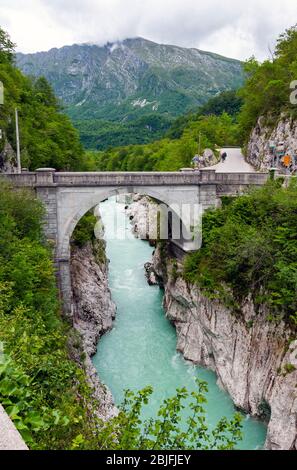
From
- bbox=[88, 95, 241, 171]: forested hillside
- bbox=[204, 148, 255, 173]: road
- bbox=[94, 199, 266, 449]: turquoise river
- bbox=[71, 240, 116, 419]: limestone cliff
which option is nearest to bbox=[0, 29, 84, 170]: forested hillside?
bbox=[88, 95, 241, 171]: forested hillside

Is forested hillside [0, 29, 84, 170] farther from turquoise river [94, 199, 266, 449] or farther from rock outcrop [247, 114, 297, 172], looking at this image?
rock outcrop [247, 114, 297, 172]

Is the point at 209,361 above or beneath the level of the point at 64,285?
beneath

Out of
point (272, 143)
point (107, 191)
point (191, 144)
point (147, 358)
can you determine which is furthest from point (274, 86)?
point (147, 358)

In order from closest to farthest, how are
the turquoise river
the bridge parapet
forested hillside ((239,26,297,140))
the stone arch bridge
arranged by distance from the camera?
1. the turquoise river
2. the bridge parapet
3. the stone arch bridge
4. forested hillside ((239,26,297,140))

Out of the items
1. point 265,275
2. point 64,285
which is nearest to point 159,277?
point 64,285
